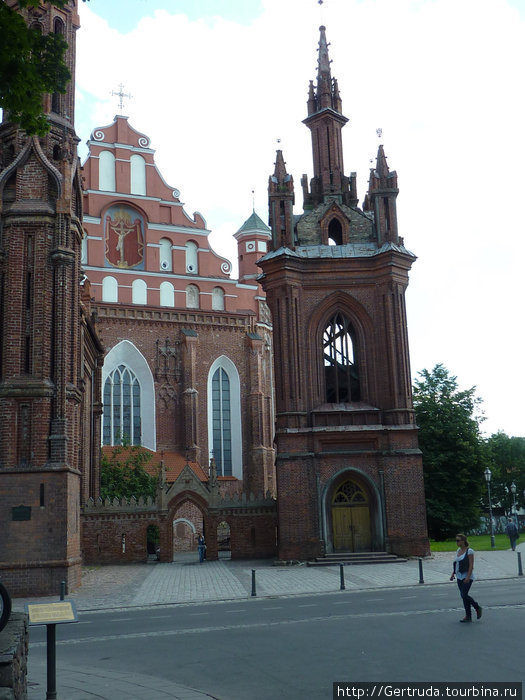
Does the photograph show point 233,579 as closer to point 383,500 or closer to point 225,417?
point 383,500

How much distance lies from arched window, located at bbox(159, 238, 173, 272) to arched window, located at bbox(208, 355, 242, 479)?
6642 mm

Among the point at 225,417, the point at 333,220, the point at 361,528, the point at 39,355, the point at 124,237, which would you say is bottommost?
the point at 361,528

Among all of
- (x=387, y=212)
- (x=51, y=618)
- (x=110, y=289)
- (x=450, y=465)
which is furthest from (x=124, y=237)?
(x=51, y=618)

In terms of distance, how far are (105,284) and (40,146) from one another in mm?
20758

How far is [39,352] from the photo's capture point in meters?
Result: 22.2

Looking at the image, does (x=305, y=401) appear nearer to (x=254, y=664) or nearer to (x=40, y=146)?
(x=40, y=146)

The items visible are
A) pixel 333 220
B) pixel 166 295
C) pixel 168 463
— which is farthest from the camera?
pixel 166 295

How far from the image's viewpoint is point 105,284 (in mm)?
44062

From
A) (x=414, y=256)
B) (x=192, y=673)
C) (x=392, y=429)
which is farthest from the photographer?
(x=414, y=256)

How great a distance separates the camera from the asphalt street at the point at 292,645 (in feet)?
29.0

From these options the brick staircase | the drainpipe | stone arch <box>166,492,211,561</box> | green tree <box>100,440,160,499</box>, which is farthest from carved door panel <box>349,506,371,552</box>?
green tree <box>100,440,160,499</box>

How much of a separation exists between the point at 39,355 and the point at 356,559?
47.1 ft

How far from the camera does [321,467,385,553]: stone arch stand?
29.1m

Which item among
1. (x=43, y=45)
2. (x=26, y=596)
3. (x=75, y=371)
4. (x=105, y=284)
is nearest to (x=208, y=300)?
(x=105, y=284)
